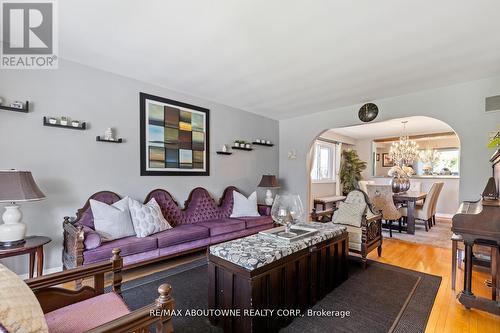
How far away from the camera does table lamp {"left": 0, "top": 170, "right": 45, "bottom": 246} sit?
2.17 m

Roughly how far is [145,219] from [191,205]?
3.40ft

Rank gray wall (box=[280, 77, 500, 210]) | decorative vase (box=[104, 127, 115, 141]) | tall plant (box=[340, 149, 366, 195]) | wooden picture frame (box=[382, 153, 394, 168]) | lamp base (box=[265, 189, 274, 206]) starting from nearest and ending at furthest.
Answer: decorative vase (box=[104, 127, 115, 141]) → gray wall (box=[280, 77, 500, 210]) → lamp base (box=[265, 189, 274, 206]) → tall plant (box=[340, 149, 366, 195]) → wooden picture frame (box=[382, 153, 394, 168])

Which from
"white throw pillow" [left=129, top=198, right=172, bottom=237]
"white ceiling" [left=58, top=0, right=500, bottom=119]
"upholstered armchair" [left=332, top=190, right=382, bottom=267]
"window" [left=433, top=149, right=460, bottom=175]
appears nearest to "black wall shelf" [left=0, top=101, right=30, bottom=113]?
"white ceiling" [left=58, top=0, right=500, bottom=119]

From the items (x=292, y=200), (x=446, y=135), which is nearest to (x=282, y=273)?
(x=292, y=200)

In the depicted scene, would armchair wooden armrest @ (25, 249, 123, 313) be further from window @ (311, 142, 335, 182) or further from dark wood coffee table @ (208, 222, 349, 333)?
window @ (311, 142, 335, 182)

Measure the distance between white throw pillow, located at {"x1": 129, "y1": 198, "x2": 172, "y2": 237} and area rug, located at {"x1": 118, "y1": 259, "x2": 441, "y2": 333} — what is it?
0.53 metres

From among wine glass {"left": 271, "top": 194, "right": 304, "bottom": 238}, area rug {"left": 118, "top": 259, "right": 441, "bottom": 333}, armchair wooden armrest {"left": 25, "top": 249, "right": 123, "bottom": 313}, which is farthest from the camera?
wine glass {"left": 271, "top": 194, "right": 304, "bottom": 238}

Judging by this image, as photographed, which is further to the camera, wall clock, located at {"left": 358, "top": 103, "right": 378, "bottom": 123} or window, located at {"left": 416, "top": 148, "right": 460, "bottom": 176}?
window, located at {"left": 416, "top": 148, "right": 460, "bottom": 176}

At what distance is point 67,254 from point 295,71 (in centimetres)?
347

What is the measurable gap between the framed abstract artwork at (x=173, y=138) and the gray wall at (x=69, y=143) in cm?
11

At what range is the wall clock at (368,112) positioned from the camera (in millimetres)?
4297

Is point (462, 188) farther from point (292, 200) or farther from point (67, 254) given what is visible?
point (67, 254)

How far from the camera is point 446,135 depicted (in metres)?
6.97

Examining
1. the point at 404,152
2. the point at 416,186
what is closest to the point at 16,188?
the point at 404,152
